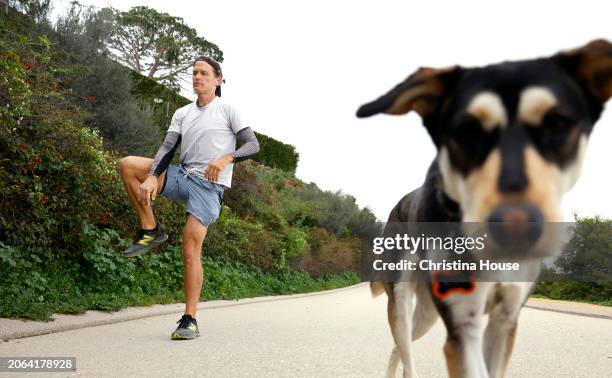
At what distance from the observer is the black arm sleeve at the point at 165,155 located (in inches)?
161

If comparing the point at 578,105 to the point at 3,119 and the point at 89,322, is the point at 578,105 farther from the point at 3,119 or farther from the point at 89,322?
the point at 3,119

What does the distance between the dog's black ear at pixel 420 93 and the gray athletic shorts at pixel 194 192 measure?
339 cm

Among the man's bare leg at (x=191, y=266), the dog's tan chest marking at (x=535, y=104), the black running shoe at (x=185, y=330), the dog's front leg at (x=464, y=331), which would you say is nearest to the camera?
the dog's tan chest marking at (x=535, y=104)

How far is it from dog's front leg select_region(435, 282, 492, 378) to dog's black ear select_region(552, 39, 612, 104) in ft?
1.64

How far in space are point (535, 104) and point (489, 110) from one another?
0.28 feet

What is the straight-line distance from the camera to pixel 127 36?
118 feet

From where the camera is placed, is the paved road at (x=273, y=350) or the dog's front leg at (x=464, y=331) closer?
the dog's front leg at (x=464, y=331)

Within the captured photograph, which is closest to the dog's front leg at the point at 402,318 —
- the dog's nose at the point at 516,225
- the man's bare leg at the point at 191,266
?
the dog's nose at the point at 516,225

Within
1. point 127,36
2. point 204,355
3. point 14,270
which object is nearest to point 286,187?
point 127,36

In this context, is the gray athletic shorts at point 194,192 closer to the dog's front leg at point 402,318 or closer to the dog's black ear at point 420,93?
the dog's front leg at point 402,318

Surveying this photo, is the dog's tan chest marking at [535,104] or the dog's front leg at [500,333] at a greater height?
the dog's tan chest marking at [535,104]

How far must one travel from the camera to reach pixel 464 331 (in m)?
1.44

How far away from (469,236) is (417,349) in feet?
13.9

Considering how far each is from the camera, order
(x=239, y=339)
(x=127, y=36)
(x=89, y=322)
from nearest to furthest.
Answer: (x=239, y=339), (x=89, y=322), (x=127, y=36)
